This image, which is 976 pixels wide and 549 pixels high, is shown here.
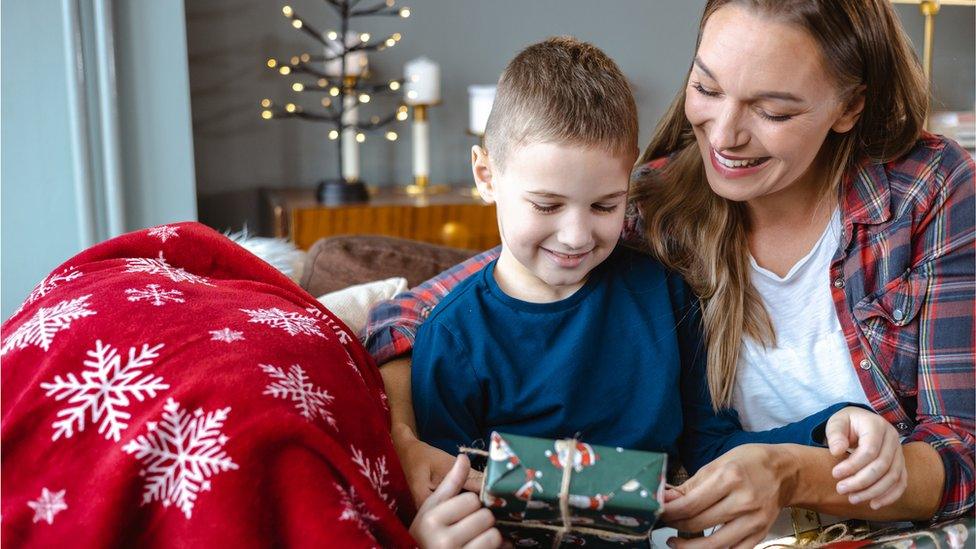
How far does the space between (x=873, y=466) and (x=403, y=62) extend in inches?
112

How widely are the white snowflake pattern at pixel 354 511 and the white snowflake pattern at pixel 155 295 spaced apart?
0.25 meters

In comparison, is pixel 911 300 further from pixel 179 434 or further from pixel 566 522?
pixel 179 434

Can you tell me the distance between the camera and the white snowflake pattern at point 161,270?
0.98 metres

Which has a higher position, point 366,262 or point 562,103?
point 562,103

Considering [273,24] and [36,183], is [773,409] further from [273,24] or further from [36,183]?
[273,24]

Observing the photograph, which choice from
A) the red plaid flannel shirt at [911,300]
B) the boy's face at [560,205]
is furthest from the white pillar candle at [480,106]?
the boy's face at [560,205]

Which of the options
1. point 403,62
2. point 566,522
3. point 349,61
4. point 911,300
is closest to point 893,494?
point 911,300

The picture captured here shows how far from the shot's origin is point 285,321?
0.92 m

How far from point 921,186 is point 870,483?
0.43m

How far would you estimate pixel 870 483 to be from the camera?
0.96 metres

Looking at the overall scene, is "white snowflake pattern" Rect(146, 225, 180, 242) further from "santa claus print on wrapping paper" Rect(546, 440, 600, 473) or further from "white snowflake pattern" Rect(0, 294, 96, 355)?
"santa claus print on wrapping paper" Rect(546, 440, 600, 473)

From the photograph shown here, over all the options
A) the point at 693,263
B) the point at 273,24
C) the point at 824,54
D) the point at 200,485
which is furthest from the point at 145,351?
the point at 273,24

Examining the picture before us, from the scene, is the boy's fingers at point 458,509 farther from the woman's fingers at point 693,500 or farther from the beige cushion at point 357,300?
the beige cushion at point 357,300

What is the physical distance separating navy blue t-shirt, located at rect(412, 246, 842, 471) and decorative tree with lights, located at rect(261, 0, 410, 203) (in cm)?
203
